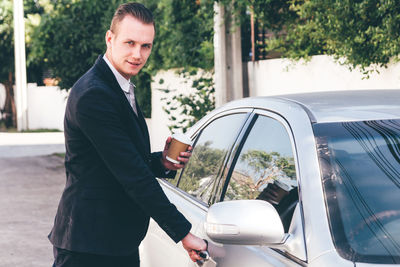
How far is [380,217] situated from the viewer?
2381 millimetres

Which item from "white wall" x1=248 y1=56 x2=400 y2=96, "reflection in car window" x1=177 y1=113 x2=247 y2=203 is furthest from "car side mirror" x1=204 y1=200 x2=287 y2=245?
"white wall" x1=248 y1=56 x2=400 y2=96

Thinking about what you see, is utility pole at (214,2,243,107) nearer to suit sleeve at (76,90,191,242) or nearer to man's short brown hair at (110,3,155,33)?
man's short brown hair at (110,3,155,33)

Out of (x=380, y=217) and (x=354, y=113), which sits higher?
(x=354, y=113)

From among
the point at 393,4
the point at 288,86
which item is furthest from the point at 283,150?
the point at 288,86

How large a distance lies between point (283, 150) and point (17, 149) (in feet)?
55.2

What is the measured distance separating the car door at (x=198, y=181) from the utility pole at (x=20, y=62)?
23024mm

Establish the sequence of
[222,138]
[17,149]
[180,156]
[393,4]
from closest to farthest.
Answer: [180,156]
[222,138]
[393,4]
[17,149]

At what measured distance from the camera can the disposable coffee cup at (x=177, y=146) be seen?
10.3ft

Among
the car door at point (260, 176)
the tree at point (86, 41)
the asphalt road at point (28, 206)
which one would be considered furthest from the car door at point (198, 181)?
the tree at point (86, 41)

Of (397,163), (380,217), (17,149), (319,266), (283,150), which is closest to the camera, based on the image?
(319,266)

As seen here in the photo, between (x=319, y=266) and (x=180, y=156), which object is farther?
(x=180, y=156)

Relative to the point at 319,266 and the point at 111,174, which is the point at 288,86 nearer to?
the point at 111,174

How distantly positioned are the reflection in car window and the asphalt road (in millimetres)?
3338

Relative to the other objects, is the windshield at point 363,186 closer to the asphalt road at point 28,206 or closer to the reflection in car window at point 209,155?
the reflection in car window at point 209,155
